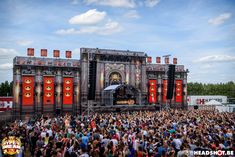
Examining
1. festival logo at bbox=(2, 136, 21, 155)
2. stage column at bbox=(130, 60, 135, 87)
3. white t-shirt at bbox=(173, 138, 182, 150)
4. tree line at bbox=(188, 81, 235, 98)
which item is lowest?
white t-shirt at bbox=(173, 138, 182, 150)

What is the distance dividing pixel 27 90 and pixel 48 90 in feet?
12.6

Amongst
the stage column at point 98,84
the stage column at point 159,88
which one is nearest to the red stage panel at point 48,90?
the stage column at point 98,84

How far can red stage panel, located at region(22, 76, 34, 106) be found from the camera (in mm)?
45188

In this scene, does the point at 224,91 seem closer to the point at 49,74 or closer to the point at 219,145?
the point at 49,74

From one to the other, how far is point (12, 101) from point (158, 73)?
106 feet

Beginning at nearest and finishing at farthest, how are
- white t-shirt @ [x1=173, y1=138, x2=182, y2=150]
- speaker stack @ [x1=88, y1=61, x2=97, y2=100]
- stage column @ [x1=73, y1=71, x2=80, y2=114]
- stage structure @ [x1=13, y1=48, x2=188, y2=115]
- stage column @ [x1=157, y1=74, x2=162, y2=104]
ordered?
white t-shirt @ [x1=173, y1=138, x2=182, y2=150] < speaker stack @ [x1=88, y1=61, x2=97, y2=100] < stage structure @ [x1=13, y1=48, x2=188, y2=115] < stage column @ [x1=73, y1=71, x2=80, y2=114] < stage column @ [x1=157, y1=74, x2=162, y2=104]

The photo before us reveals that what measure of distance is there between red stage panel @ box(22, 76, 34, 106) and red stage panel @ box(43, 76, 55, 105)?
2350mm

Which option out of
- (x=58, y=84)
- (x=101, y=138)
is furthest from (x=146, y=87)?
(x=101, y=138)

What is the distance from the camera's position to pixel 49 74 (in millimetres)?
48094

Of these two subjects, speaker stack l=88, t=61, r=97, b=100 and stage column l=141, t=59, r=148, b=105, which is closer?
speaker stack l=88, t=61, r=97, b=100

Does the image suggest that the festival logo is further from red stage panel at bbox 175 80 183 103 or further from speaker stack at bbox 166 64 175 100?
red stage panel at bbox 175 80 183 103

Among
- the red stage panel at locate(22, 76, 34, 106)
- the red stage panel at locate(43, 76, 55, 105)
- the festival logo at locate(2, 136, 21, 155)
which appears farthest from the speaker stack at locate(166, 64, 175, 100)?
the festival logo at locate(2, 136, 21, 155)

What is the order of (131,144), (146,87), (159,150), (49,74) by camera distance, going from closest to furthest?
(159,150), (131,144), (49,74), (146,87)

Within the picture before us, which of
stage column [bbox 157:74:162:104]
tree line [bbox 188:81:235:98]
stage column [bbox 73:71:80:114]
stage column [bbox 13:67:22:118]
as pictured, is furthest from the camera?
tree line [bbox 188:81:235:98]
